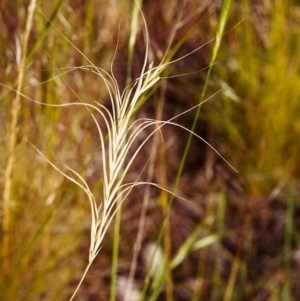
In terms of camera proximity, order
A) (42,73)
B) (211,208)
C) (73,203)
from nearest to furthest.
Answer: (42,73) < (73,203) < (211,208)

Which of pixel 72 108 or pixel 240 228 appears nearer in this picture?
pixel 72 108

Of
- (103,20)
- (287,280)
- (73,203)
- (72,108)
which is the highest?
(103,20)

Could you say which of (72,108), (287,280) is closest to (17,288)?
(72,108)

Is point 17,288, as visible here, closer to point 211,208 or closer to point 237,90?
point 211,208

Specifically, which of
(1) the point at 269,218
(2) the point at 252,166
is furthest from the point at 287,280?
(2) the point at 252,166

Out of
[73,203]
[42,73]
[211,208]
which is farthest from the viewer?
[211,208]

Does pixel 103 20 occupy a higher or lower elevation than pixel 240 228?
higher

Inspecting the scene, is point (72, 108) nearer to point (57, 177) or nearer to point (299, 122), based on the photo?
point (57, 177)
